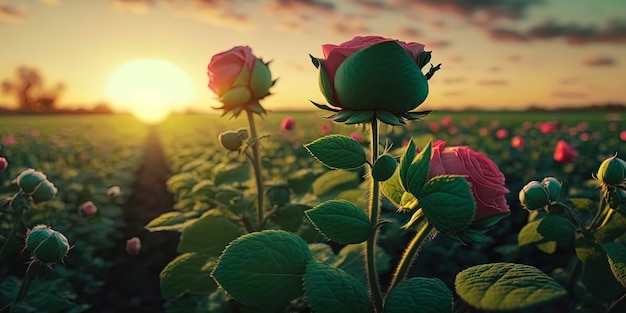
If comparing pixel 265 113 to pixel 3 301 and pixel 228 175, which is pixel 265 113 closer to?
pixel 228 175

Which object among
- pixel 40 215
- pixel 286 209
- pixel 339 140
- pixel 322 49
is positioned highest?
pixel 322 49

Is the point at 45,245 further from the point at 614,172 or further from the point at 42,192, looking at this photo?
the point at 614,172

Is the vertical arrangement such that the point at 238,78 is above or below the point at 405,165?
above

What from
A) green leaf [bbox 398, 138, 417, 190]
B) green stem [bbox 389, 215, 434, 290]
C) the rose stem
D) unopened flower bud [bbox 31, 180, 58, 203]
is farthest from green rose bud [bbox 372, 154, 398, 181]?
unopened flower bud [bbox 31, 180, 58, 203]

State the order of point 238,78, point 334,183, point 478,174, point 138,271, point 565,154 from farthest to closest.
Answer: point 565,154 < point 138,271 < point 334,183 < point 238,78 < point 478,174

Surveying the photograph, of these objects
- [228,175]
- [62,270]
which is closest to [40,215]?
[62,270]

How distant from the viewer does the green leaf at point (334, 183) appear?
1.97 metres

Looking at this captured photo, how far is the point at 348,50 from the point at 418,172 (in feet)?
0.89

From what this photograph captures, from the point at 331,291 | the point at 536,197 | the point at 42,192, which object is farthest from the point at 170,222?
the point at 536,197

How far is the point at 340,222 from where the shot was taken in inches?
37.1

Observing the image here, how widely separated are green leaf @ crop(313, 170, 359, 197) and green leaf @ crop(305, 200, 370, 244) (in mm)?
976

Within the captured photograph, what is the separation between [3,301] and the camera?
205cm

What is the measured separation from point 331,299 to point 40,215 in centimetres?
258

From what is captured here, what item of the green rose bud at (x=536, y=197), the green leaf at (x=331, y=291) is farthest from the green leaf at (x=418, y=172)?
the green rose bud at (x=536, y=197)
